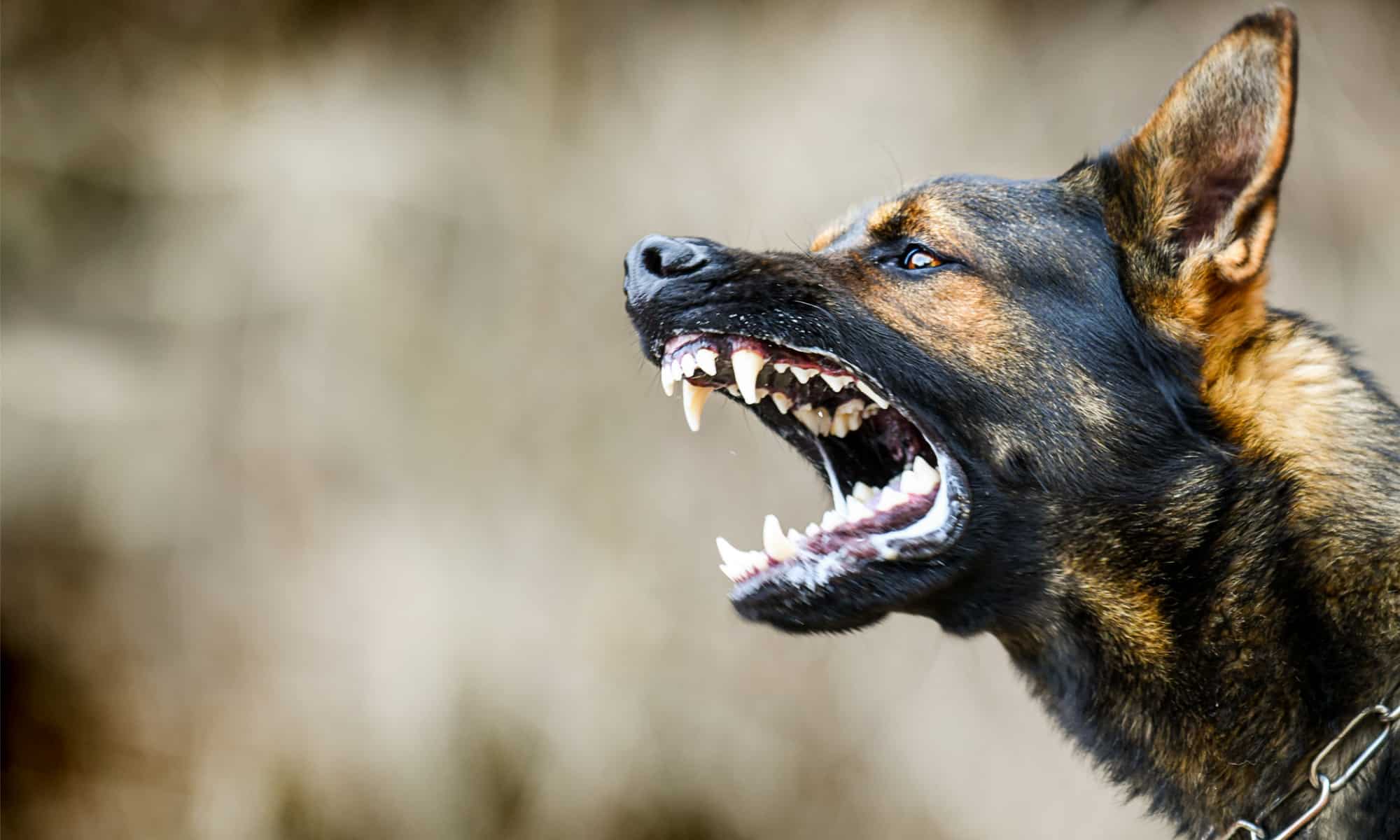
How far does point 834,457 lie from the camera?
2.54 metres

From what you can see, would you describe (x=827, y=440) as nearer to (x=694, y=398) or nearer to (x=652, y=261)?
(x=694, y=398)

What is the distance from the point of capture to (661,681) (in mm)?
4246

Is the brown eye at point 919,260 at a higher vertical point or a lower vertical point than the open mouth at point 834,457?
higher

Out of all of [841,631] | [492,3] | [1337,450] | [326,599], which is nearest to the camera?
[1337,450]

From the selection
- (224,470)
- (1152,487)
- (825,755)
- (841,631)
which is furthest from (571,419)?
(1152,487)

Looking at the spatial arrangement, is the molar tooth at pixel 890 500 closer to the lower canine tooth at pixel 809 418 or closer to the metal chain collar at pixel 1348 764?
the lower canine tooth at pixel 809 418

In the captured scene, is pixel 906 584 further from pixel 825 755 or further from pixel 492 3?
pixel 492 3

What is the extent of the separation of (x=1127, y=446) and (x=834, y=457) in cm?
66

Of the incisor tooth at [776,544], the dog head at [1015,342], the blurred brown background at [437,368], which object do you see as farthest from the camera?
the blurred brown background at [437,368]

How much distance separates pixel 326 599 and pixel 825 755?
192cm

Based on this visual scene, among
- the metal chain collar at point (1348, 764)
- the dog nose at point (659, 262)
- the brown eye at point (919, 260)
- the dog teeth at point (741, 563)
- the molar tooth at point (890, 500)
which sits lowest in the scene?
the metal chain collar at point (1348, 764)

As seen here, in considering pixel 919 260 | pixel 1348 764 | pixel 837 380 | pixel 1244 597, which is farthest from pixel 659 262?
pixel 1348 764

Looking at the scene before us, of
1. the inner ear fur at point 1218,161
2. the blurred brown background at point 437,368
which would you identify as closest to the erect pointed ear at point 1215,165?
the inner ear fur at point 1218,161

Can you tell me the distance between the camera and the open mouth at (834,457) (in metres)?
2.13
